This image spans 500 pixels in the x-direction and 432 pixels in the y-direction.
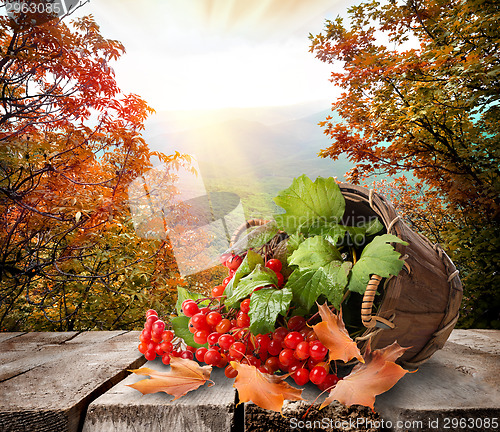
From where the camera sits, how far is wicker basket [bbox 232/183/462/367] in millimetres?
651

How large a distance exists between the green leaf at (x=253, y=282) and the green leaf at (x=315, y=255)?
63 millimetres

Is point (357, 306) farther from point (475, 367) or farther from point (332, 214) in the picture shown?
point (475, 367)

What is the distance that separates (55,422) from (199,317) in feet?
1.14

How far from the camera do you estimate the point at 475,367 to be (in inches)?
33.9

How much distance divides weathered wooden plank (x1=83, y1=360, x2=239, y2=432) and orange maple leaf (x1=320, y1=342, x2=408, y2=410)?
0.66ft

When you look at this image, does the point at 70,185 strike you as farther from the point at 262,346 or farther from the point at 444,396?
the point at 444,396

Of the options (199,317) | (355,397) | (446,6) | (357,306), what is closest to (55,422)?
(199,317)

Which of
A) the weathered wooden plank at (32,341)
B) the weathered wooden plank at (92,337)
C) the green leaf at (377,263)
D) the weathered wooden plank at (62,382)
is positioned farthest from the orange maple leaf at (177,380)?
the weathered wooden plank at (32,341)

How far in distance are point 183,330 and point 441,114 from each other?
7.42ft

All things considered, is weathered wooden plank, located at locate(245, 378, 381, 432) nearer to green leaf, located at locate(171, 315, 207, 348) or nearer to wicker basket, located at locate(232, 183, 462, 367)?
wicker basket, located at locate(232, 183, 462, 367)

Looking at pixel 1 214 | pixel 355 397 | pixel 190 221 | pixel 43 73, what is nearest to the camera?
pixel 355 397

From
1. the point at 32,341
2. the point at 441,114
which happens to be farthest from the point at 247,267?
the point at 441,114

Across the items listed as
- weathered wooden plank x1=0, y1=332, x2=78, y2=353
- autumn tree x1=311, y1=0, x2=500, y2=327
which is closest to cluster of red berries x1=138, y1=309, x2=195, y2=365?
weathered wooden plank x1=0, y1=332, x2=78, y2=353

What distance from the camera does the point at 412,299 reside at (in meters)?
0.70
